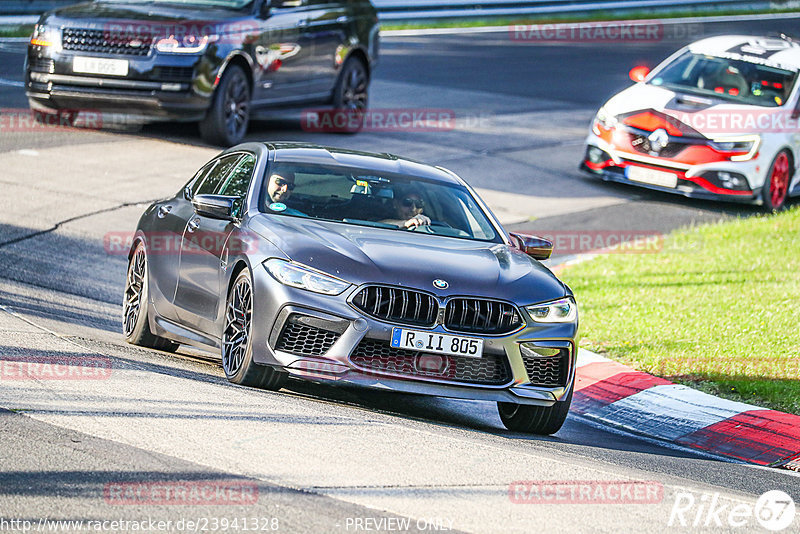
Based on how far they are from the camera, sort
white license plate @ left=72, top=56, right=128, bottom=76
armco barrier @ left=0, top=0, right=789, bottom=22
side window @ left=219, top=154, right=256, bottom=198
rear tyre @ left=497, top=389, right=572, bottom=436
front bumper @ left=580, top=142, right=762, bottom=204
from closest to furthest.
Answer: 1. rear tyre @ left=497, top=389, right=572, bottom=436
2. side window @ left=219, top=154, right=256, bottom=198
3. white license plate @ left=72, top=56, right=128, bottom=76
4. front bumper @ left=580, top=142, right=762, bottom=204
5. armco barrier @ left=0, top=0, right=789, bottom=22

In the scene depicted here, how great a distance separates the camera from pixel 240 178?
8797mm

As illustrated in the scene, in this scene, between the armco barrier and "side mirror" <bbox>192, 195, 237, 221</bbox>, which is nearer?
"side mirror" <bbox>192, 195, 237, 221</bbox>

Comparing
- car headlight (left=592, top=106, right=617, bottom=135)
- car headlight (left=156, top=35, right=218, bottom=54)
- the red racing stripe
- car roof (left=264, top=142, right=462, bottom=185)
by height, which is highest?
car roof (left=264, top=142, right=462, bottom=185)

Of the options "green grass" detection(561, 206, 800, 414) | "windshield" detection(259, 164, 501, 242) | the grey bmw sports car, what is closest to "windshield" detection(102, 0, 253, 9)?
"green grass" detection(561, 206, 800, 414)

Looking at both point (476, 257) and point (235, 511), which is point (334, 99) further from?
point (235, 511)

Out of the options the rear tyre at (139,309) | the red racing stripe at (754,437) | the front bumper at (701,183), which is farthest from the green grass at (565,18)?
the red racing stripe at (754,437)

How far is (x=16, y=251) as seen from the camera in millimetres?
11352

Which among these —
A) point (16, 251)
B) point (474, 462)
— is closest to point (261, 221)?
point (474, 462)

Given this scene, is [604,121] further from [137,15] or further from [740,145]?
[137,15]

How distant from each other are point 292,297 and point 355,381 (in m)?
0.57

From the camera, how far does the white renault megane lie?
16750mm

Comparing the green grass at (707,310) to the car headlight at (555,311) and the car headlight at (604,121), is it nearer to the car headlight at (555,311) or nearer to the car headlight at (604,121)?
the car headlight at (555,311)

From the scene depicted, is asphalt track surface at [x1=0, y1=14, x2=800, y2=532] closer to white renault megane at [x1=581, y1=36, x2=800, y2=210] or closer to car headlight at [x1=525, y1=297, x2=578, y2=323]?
car headlight at [x1=525, y1=297, x2=578, y2=323]

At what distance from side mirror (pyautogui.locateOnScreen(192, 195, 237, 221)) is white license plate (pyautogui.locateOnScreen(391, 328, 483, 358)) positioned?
1596 mm
